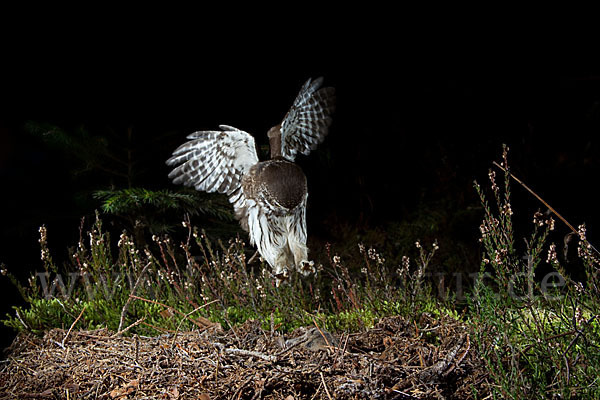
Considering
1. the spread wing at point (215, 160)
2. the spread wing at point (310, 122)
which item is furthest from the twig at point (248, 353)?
the spread wing at point (310, 122)

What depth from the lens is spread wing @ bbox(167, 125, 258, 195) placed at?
232 cm

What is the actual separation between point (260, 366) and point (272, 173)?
738 millimetres

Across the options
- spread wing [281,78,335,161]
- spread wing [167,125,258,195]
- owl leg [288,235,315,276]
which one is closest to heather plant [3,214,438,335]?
owl leg [288,235,315,276]

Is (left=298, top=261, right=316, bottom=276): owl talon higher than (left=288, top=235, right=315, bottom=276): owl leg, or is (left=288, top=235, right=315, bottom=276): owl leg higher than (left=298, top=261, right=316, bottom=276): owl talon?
(left=288, top=235, right=315, bottom=276): owl leg

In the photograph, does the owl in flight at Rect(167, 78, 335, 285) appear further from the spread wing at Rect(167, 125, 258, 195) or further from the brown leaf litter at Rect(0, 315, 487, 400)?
the brown leaf litter at Rect(0, 315, 487, 400)

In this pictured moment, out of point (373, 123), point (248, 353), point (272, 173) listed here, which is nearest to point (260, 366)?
point (248, 353)

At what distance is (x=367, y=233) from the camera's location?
406cm

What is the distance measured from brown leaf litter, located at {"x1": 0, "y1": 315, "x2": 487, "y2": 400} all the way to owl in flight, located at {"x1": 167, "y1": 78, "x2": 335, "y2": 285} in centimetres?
35

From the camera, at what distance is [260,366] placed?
1744 millimetres

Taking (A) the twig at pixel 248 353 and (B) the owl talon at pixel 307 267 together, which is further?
(B) the owl talon at pixel 307 267

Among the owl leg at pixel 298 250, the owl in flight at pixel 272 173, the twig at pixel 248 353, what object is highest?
the owl in flight at pixel 272 173

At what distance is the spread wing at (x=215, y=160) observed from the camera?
232 cm

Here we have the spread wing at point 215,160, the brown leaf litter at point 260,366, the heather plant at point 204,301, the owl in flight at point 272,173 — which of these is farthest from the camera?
the heather plant at point 204,301

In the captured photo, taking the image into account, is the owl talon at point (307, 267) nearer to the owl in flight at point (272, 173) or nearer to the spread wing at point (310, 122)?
the owl in flight at point (272, 173)
